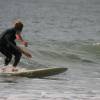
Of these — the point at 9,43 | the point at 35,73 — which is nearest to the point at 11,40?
the point at 9,43

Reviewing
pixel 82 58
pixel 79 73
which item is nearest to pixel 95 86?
pixel 79 73

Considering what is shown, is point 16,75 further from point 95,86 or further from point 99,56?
point 99,56

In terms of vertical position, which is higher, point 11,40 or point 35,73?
point 11,40

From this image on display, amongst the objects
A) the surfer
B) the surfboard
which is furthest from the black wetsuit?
the surfboard

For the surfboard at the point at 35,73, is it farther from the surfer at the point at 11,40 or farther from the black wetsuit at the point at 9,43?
A: the black wetsuit at the point at 9,43

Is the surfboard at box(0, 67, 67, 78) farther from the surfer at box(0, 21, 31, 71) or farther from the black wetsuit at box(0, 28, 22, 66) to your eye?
the black wetsuit at box(0, 28, 22, 66)

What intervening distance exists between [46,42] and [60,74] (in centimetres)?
1363

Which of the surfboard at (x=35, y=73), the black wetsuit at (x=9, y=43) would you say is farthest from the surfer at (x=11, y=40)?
the surfboard at (x=35, y=73)

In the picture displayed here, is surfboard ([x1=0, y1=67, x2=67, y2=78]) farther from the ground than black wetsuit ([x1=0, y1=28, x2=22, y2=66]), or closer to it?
closer to it

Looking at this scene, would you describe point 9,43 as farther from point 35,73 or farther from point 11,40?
point 35,73

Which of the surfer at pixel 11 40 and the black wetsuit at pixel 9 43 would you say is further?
the black wetsuit at pixel 9 43

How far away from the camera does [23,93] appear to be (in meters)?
14.8

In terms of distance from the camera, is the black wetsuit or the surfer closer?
the surfer

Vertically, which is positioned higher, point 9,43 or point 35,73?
point 9,43
